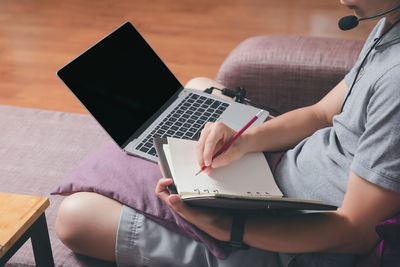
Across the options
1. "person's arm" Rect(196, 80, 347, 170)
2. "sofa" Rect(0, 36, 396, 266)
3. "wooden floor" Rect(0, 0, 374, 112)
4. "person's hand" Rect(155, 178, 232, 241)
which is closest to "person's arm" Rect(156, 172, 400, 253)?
"person's hand" Rect(155, 178, 232, 241)

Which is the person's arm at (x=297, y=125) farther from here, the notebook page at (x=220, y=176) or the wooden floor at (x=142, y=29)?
the wooden floor at (x=142, y=29)

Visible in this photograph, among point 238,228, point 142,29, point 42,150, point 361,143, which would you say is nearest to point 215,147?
point 238,228

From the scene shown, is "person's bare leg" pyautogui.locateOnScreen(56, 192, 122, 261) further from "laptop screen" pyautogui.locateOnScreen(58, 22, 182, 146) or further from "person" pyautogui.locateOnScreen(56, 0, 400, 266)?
"laptop screen" pyautogui.locateOnScreen(58, 22, 182, 146)

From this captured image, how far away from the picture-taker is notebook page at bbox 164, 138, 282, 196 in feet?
3.00

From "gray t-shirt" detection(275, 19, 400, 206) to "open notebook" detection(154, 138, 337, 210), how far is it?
0.07m

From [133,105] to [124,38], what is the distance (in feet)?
0.60

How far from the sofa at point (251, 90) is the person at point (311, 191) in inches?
13.7

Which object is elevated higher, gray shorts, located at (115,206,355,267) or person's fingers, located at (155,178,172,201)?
person's fingers, located at (155,178,172,201)

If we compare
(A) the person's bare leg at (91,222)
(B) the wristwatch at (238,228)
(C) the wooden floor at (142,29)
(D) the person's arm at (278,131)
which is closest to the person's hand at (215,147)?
(D) the person's arm at (278,131)

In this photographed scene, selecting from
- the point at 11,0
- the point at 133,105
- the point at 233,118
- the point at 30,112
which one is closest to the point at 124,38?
the point at 133,105

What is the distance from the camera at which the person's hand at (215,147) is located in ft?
3.05

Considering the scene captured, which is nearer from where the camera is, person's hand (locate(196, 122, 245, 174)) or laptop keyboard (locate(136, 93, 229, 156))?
person's hand (locate(196, 122, 245, 174))

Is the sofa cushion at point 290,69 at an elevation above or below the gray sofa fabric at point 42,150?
above

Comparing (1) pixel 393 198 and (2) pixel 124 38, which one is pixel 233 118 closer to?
(2) pixel 124 38
